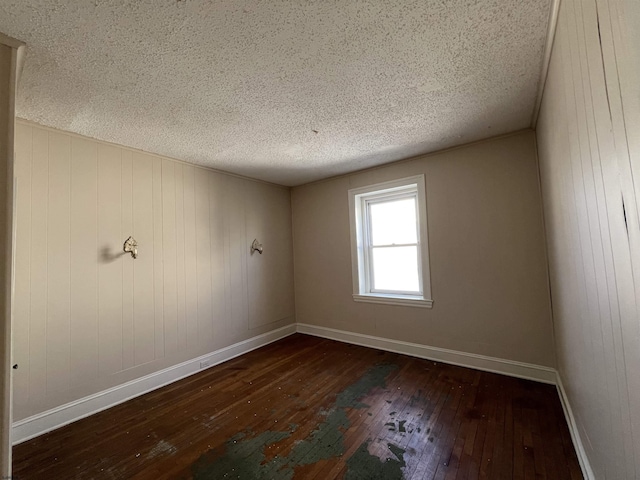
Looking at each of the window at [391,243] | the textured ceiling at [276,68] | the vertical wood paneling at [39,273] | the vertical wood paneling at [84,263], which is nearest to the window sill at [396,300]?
the window at [391,243]

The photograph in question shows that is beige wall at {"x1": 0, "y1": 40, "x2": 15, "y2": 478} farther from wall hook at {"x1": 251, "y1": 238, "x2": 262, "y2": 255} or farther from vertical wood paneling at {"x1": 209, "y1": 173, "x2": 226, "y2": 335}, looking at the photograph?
wall hook at {"x1": 251, "y1": 238, "x2": 262, "y2": 255}

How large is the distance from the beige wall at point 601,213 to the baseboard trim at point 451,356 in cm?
96

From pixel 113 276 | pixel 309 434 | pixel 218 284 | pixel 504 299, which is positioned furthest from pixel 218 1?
pixel 504 299

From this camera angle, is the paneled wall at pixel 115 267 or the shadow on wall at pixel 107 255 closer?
the paneled wall at pixel 115 267

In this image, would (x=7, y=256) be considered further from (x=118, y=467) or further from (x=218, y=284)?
(x=218, y=284)

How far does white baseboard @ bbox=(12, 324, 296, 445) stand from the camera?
79.5 inches

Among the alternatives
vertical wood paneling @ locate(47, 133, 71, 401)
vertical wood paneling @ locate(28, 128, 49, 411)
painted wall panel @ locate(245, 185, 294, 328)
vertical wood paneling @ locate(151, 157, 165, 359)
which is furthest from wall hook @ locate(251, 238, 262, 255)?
vertical wood paneling @ locate(28, 128, 49, 411)

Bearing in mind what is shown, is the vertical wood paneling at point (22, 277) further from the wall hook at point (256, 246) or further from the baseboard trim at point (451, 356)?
the baseboard trim at point (451, 356)

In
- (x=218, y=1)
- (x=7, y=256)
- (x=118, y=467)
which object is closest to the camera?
(x=218, y=1)

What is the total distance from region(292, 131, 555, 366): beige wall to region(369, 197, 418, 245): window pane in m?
0.31

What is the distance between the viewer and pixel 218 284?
11.2ft

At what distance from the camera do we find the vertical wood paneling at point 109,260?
2.44 m

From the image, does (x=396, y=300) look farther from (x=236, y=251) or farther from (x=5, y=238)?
(x=5, y=238)

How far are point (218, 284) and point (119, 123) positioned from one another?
6.58 ft
